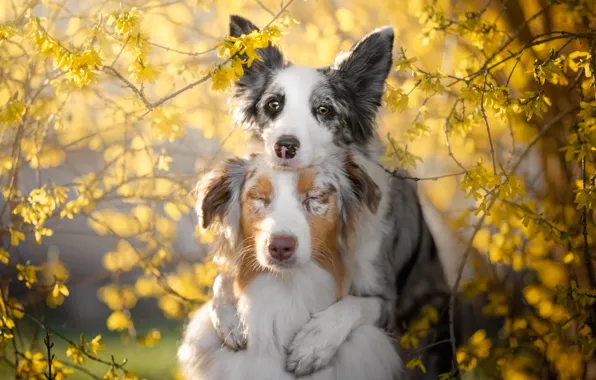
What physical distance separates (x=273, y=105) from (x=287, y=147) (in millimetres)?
168

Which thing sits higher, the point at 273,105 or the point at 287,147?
the point at 273,105

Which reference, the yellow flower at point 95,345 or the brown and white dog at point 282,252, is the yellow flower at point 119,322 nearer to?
the yellow flower at point 95,345

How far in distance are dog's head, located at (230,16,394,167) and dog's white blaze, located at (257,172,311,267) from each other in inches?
2.4

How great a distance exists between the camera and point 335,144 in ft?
6.27

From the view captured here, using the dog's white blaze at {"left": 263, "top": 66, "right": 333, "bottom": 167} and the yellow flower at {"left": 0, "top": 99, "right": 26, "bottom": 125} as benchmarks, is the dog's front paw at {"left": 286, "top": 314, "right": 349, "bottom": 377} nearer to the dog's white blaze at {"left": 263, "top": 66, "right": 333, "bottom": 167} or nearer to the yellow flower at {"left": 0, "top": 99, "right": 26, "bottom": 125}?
the dog's white blaze at {"left": 263, "top": 66, "right": 333, "bottom": 167}

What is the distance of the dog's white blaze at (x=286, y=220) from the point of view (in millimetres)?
1826

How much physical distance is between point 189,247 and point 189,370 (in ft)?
1.39

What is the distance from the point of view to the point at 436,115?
2215 millimetres

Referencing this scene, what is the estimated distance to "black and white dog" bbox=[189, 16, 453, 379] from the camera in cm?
Result: 188

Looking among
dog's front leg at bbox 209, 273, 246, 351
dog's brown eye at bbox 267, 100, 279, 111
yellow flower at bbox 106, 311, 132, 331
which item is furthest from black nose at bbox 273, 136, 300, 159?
yellow flower at bbox 106, 311, 132, 331

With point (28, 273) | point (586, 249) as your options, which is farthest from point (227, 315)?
point (586, 249)

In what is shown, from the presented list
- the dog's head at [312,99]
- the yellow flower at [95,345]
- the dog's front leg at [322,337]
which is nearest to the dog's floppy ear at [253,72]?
the dog's head at [312,99]

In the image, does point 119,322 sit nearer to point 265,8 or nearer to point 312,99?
point 312,99

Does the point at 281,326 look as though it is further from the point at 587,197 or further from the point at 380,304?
the point at 587,197
